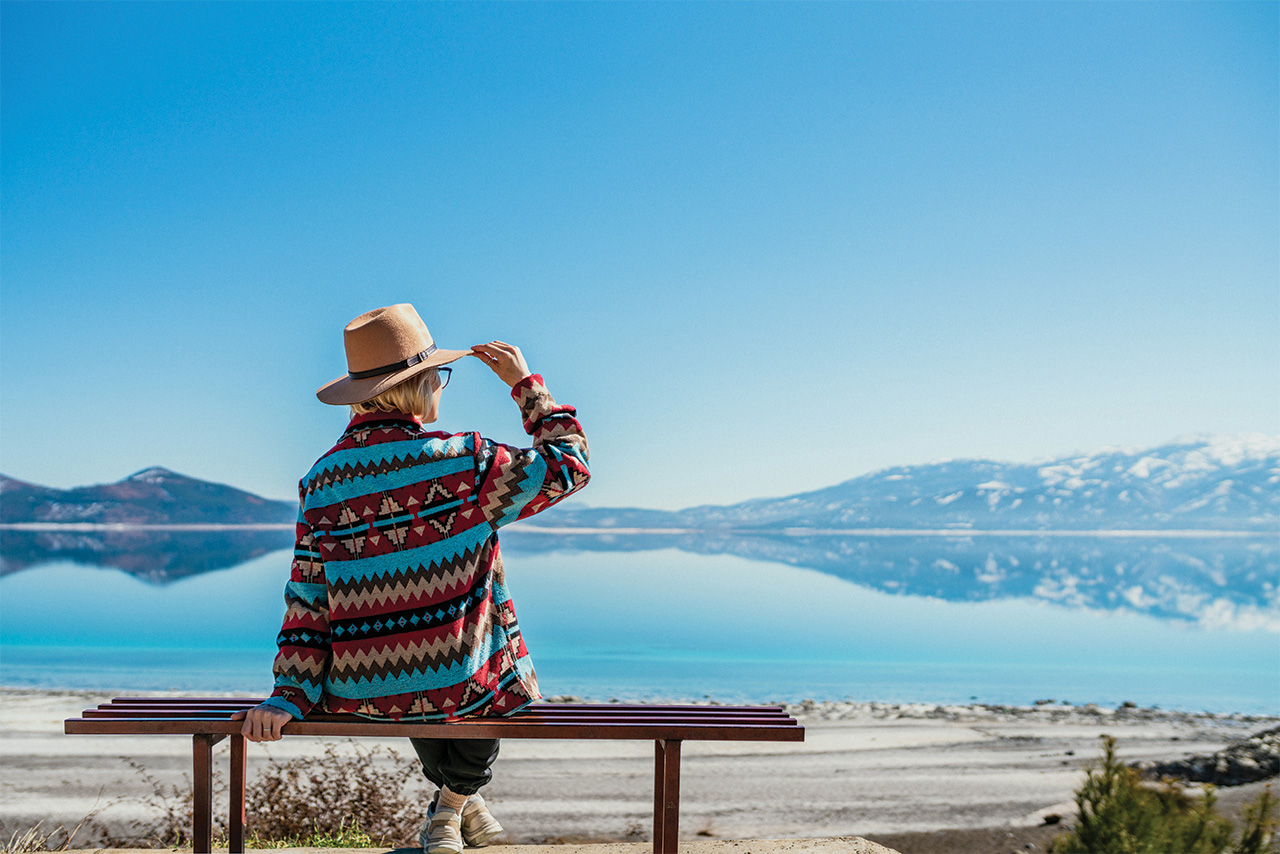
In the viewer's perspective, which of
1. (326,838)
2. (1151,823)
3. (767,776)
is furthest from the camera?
(767,776)

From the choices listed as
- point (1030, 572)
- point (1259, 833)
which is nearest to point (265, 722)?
point (1259, 833)

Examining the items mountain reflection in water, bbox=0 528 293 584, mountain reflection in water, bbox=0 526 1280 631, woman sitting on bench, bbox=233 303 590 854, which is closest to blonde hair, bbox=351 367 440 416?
woman sitting on bench, bbox=233 303 590 854

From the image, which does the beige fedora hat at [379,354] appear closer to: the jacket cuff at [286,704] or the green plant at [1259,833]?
the jacket cuff at [286,704]

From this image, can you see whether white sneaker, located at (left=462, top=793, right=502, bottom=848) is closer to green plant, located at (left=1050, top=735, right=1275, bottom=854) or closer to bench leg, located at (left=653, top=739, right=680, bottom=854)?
bench leg, located at (left=653, top=739, right=680, bottom=854)

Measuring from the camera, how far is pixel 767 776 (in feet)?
25.0

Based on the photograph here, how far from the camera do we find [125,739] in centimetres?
915

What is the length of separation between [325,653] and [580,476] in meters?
0.90

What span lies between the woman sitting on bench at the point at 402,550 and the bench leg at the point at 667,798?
18.2 inches

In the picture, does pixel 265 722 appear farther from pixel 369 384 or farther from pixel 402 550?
pixel 369 384

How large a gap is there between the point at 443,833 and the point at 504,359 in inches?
59.2

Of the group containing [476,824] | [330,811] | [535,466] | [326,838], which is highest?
[535,466]

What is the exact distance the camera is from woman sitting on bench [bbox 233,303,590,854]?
2666 mm

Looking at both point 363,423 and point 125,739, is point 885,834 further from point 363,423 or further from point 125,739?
point 125,739

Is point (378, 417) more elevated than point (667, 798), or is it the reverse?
point (378, 417)
